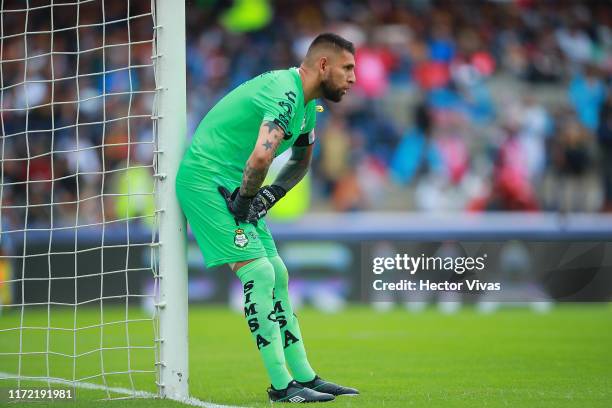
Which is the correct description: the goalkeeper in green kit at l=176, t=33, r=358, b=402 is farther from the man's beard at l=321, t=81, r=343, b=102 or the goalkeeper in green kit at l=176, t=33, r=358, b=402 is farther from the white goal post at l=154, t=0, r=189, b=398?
the white goal post at l=154, t=0, r=189, b=398

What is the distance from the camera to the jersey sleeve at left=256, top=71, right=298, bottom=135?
20.4ft

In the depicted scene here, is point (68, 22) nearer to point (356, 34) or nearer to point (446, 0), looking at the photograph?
point (356, 34)

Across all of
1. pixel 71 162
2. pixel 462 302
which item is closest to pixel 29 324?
pixel 71 162

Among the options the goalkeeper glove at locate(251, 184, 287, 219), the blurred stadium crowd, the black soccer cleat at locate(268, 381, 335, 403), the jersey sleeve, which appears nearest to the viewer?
the jersey sleeve

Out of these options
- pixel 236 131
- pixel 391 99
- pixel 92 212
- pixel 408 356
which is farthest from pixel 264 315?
pixel 391 99

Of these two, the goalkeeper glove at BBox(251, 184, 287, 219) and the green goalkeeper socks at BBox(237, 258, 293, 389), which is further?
the goalkeeper glove at BBox(251, 184, 287, 219)

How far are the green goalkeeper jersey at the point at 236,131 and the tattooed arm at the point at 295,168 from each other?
50 cm

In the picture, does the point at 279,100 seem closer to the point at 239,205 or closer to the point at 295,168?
the point at 239,205

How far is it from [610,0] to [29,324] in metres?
13.9

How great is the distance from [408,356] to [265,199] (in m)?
3.54

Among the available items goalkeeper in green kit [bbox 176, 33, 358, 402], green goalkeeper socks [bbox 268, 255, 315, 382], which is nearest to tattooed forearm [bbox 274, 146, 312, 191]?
goalkeeper in green kit [bbox 176, 33, 358, 402]

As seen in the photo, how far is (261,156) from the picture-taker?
19.8ft

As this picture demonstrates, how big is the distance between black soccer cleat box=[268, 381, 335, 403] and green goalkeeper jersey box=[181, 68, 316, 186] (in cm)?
131

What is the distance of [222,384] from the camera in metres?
7.71
